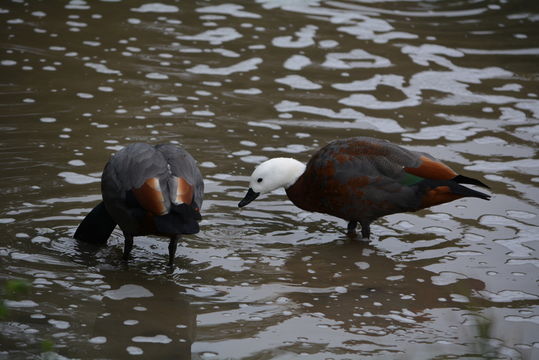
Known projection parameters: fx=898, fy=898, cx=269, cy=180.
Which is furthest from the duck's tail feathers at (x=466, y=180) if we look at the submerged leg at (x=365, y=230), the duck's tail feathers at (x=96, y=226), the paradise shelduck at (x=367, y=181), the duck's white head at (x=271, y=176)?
the duck's tail feathers at (x=96, y=226)

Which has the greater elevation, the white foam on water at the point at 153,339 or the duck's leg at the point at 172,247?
the duck's leg at the point at 172,247

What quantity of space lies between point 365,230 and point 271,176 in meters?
0.85

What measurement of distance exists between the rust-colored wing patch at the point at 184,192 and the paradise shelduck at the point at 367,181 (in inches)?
41.1

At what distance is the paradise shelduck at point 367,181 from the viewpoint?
6703 millimetres

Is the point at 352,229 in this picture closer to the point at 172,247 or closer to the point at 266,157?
the point at 266,157

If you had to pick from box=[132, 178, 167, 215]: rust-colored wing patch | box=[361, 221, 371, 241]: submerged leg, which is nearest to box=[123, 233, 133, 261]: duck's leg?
box=[132, 178, 167, 215]: rust-colored wing patch

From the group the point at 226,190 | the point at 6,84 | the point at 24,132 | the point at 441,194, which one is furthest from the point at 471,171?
the point at 6,84

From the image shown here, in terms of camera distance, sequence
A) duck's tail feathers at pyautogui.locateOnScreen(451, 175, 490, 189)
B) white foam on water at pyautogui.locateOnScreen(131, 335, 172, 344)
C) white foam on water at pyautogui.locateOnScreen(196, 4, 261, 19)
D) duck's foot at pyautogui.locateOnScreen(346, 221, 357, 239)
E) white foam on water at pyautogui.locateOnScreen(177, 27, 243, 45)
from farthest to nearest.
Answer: white foam on water at pyautogui.locateOnScreen(196, 4, 261, 19), white foam on water at pyautogui.locateOnScreen(177, 27, 243, 45), duck's foot at pyautogui.locateOnScreen(346, 221, 357, 239), duck's tail feathers at pyautogui.locateOnScreen(451, 175, 490, 189), white foam on water at pyautogui.locateOnScreen(131, 335, 172, 344)

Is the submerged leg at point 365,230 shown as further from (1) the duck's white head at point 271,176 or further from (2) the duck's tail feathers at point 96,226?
(2) the duck's tail feathers at point 96,226

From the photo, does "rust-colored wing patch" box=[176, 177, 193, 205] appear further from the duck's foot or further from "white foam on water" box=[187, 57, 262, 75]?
"white foam on water" box=[187, 57, 262, 75]

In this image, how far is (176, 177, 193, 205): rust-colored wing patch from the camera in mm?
5882

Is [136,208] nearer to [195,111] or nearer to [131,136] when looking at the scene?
[131,136]

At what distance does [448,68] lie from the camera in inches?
420

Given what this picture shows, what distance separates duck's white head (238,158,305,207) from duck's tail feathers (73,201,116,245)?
1045mm
